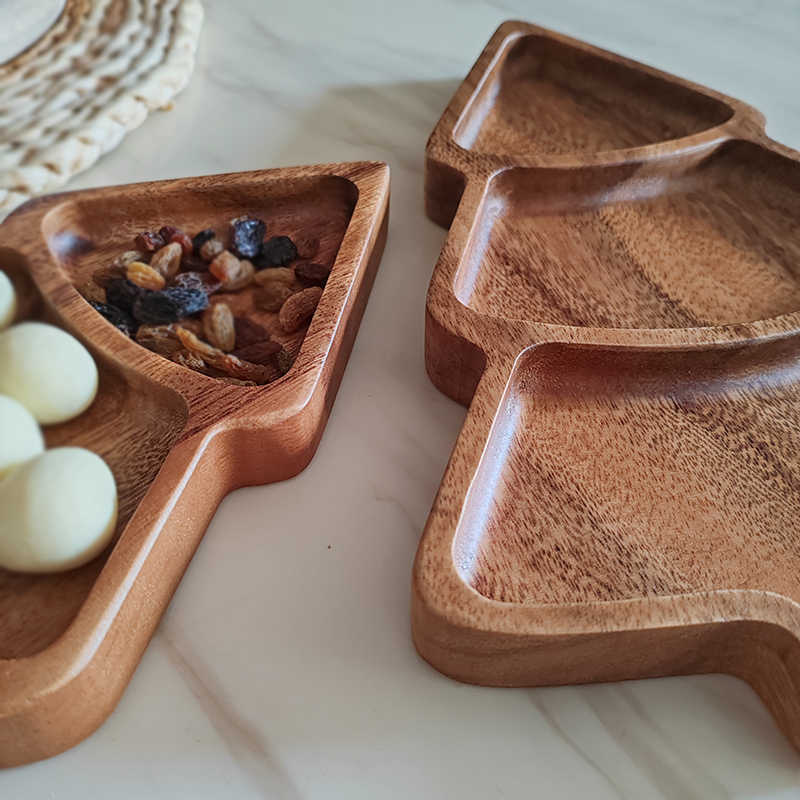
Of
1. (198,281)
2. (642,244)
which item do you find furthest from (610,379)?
(198,281)

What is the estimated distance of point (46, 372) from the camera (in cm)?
41

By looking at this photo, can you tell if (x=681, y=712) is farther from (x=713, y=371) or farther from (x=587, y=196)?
(x=587, y=196)

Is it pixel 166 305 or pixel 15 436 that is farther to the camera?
pixel 166 305

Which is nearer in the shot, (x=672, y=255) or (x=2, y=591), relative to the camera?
(x=2, y=591)

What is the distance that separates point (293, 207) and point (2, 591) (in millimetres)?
309

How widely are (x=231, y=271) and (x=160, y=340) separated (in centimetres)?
7

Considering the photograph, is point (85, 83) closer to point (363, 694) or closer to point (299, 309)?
point (299, 309)

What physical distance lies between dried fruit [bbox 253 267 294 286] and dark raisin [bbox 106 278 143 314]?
75 millimetres

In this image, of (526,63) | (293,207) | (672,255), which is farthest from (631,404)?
(526,63)

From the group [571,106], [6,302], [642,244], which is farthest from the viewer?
[571,106]

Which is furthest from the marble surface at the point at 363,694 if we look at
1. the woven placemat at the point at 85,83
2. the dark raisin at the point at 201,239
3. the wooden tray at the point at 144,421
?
the woven placemat at the point at 85,83

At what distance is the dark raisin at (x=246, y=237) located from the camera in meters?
0.53

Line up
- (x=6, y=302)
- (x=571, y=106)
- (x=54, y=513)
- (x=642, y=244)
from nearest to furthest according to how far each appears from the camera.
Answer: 1. (x=54, y=513)
2. (x=6, y=302)
3. (x=642, y=244)
4. (x=571, y=106)

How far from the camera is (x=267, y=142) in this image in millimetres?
680
